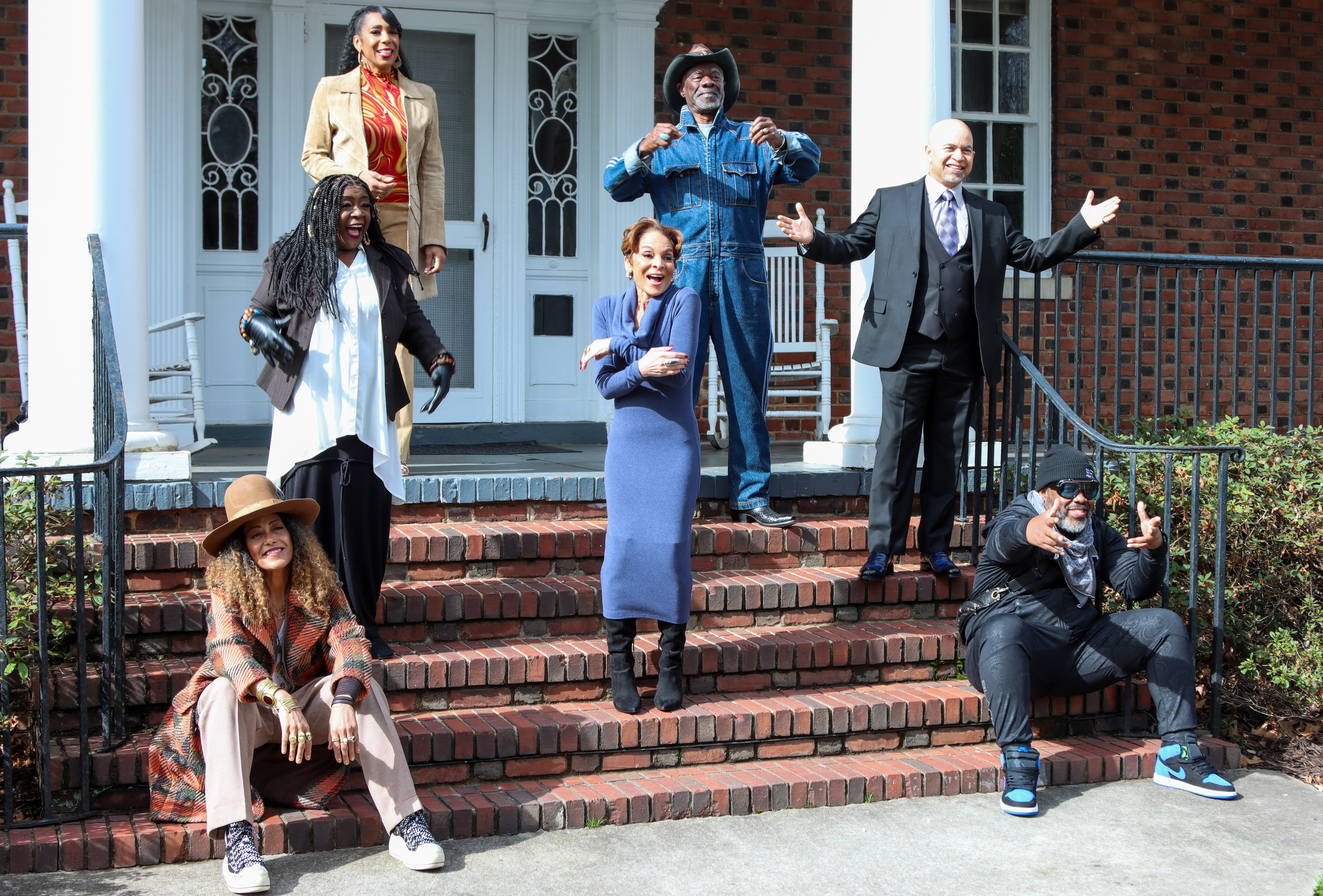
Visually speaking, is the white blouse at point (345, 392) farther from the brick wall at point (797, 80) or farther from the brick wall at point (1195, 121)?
the brick wall at point (1195, 121)

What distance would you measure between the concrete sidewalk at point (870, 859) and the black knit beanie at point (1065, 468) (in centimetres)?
101

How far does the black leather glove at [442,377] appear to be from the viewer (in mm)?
4156

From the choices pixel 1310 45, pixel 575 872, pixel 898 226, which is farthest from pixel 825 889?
pixel 1310 45

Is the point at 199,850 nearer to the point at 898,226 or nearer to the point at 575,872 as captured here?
the point at 575,872

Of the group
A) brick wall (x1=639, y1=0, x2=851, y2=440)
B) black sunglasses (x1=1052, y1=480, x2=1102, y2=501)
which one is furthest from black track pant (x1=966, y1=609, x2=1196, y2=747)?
brick wall (x1=639, y1=0, x2=851, y2=440)

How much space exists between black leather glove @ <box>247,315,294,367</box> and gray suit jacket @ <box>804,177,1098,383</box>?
1.88m

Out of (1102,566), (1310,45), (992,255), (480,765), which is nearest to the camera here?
(480,765)

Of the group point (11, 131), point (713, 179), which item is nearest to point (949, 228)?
point (713, 179)

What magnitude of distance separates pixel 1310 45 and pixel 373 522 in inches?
301

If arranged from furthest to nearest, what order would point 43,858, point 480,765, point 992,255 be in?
point 992,255 < point 480,765 < point 43,858

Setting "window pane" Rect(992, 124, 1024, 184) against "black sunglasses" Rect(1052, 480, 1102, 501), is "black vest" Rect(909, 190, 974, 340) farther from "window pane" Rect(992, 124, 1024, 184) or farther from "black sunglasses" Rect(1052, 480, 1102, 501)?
"window pane" Rect(992, 124, 1024, 184)

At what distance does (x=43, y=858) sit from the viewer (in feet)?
11.2

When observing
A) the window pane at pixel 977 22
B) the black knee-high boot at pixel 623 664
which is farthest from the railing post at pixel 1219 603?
the window pane at pixel 977 22

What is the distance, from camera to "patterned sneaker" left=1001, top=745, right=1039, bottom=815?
13.1 feet
